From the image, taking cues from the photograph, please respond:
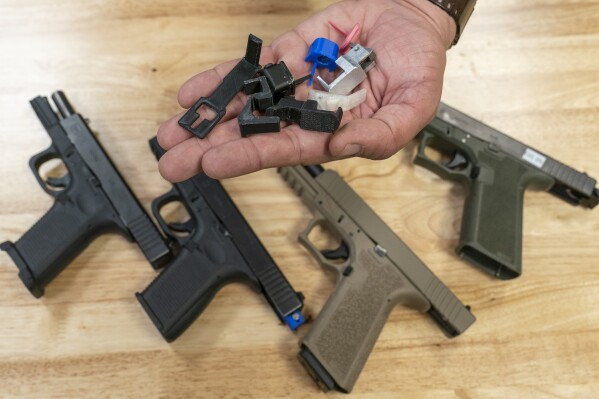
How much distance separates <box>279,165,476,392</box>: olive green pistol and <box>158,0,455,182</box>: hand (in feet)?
2.05

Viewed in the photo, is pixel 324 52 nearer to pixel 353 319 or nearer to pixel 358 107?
pixel 358 107

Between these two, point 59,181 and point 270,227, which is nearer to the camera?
point 59,181

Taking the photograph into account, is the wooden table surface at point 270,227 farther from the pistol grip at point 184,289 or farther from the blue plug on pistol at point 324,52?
the blue plug on pistol at point 324,52

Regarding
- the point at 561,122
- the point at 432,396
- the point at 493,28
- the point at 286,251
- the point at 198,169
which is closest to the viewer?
the point at 198,169

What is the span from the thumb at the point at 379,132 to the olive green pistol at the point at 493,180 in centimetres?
87

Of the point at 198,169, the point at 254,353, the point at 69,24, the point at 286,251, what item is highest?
the point at 69,24

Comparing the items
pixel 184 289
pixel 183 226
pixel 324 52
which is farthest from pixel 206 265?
pixel 324 52

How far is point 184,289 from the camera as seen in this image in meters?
2.79

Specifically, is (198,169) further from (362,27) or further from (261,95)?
(362,27)

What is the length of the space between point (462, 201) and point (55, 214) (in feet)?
8.74

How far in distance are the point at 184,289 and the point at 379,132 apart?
1.46 meters

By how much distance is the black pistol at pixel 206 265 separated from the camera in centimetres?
277

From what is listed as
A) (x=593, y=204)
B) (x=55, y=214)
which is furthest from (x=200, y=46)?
(x=593, y=204)

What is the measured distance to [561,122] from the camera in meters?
3.52
